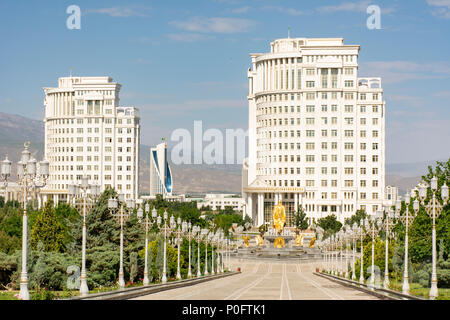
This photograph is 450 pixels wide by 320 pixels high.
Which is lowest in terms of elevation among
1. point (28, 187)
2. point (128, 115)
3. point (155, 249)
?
point (155, 249)

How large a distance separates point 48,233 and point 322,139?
389ft

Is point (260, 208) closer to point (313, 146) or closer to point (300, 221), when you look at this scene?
point (313, 146)

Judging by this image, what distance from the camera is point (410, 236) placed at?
50.3 meters

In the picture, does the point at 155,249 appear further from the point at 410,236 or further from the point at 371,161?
the point at 371,161

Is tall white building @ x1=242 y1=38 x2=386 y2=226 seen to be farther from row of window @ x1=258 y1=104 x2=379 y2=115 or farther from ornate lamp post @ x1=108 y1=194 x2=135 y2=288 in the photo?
ornate lamp post @ x1=108 y1=194 x2=135 y2=288

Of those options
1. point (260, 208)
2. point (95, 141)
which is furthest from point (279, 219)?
point (95, 141)

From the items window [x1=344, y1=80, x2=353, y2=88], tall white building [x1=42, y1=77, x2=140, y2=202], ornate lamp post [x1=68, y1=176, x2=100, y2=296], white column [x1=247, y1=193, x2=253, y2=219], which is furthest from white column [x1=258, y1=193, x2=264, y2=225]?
ornate lamp post [x1=68, y1=176, x2=100, y2=296]

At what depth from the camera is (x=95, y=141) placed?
190 m

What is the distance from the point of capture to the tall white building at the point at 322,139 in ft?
531

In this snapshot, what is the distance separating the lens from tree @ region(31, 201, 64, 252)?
4964 centimetres

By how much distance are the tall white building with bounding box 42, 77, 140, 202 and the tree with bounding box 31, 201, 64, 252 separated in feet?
450
